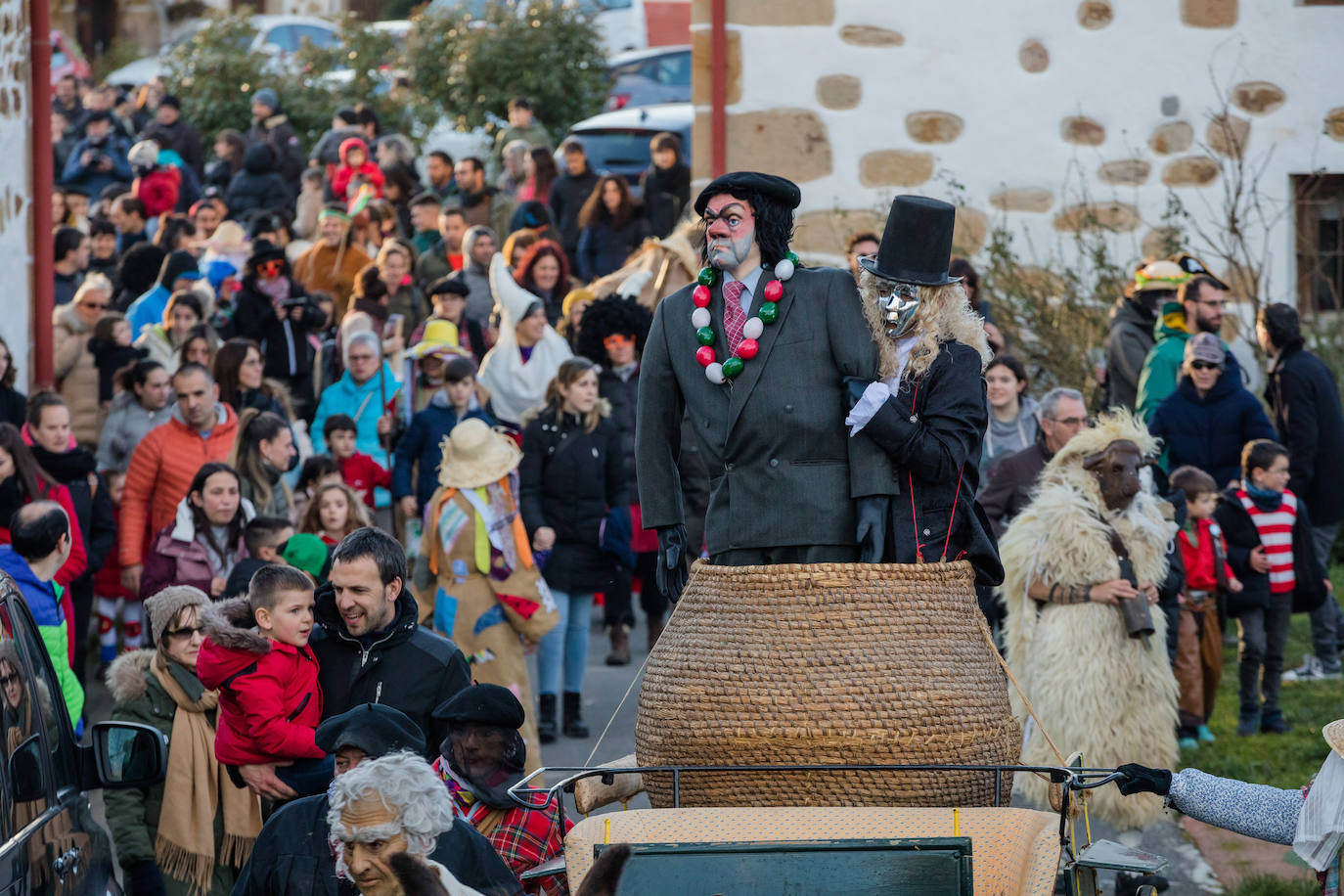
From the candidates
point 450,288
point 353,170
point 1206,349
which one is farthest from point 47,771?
point 353,170

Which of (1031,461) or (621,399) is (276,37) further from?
(1031,461)

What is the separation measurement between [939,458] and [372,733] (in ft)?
5.07

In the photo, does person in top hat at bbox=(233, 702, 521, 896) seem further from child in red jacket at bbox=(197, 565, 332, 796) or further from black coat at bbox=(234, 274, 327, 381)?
black coat at bbox=(234, 274, 327, 381)

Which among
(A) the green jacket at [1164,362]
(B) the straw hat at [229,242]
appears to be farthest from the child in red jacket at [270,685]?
(B) the straw hat at [229,242]

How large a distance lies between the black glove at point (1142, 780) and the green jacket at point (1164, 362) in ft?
19.4

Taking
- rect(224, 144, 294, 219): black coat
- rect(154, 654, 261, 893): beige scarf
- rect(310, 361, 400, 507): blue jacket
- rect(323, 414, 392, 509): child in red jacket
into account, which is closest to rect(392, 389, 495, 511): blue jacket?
rect(323, 414, 392, 509): child in red jacket

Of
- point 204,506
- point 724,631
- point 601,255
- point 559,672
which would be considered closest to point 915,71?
point 601,255

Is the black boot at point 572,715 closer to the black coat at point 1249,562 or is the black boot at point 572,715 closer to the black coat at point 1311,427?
the black coat at point 1249,562

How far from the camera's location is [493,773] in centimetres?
520

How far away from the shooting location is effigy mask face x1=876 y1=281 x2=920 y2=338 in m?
4.96

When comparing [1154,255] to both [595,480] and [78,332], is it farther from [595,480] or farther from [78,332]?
[78,332]

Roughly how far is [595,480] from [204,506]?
84.2 inches

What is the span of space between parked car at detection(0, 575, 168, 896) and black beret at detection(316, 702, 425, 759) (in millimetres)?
489

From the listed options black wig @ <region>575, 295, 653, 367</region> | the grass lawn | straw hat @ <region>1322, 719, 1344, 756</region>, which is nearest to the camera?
straw hat @ <region>1322, 719, 1344, 756</region>
